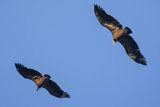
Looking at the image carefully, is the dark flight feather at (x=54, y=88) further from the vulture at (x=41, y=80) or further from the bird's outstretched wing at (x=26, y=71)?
the bird's outstretched wing at (x=26, y=71)

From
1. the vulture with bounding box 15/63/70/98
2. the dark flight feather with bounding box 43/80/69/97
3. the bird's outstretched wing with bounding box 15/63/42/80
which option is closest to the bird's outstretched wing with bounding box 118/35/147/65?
the vulture with bounding box 15/63/70/98

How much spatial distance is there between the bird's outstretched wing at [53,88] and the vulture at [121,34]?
4.46m

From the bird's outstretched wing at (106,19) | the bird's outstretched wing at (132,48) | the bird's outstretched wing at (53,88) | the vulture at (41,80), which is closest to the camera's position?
the bird's outstretched wing at (106,19)

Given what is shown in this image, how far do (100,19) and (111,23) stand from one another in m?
0.83

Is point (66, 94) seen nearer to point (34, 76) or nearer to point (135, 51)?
point (34, 76)

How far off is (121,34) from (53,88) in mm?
5413

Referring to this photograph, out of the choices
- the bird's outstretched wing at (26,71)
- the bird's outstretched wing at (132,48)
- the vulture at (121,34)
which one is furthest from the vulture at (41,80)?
the bird's outstretched wing at (132,48)

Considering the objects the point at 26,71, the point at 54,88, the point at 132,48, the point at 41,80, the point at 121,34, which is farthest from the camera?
the point at 54,88

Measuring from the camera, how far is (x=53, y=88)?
28.3 meters

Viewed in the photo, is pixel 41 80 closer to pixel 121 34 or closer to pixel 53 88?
pixel 53 88

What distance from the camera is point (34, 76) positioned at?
91.7 feet

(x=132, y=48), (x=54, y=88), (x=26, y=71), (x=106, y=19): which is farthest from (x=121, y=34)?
(x=26, y=71)

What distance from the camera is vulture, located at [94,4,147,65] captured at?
26.5 m

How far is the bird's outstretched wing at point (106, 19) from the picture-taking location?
86.8ft
